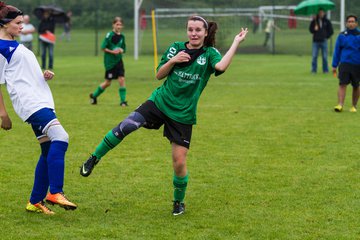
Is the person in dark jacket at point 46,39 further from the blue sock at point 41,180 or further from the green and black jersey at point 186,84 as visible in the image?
the green and black jersey at point 186,84

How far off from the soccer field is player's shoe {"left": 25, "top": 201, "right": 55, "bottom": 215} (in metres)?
0.09

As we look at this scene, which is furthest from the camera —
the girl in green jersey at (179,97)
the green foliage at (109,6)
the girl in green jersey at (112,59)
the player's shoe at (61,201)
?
the green foliage at (109,6)

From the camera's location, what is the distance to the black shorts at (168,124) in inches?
274

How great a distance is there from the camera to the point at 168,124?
7016 millimetres

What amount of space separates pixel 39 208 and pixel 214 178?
7.68 feet

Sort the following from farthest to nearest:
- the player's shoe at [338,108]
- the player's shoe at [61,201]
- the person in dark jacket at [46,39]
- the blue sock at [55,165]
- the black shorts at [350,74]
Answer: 1. the person in dark jacket at [46,39]
2. the player's shoe at [338,108]
3. the black shorts at [350,74]
4. the blue sock at [55,165]
5. the player's shoe at [61,201]

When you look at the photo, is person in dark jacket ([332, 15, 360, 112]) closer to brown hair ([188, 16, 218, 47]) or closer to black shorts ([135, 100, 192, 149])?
brown hair ([188, 16, 218, 47])

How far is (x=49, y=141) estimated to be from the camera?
6.93m

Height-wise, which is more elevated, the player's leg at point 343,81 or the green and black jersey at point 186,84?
the green and black jersey at point 186,84

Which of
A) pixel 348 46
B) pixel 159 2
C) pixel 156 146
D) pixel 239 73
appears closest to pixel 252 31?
pixel 159 2

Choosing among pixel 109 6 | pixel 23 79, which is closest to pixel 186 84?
pixel 23 79

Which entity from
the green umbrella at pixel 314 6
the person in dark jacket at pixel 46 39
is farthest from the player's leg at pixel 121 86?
the green umbrella at pixel 314 6

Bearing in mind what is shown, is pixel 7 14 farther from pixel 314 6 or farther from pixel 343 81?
pixel 314 6

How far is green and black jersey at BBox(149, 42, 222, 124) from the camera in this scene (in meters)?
6.92
